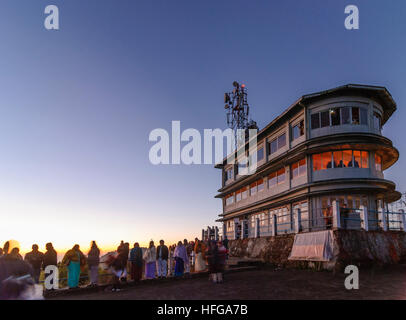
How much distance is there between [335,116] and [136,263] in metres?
15.2

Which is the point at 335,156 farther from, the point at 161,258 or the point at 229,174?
the point at 229,174

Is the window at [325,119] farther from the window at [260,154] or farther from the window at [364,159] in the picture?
the window at [260,154]

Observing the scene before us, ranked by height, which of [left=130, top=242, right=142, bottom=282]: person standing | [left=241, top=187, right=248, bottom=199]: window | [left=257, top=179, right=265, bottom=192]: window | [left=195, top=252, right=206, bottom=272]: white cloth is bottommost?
[left=195, top=252, right=206, bottom=272]: white cloth

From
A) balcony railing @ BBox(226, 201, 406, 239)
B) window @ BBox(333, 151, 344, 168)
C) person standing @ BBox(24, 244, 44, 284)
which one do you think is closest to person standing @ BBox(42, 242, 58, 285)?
person standing @ BBox(24, 244, 44, 284)

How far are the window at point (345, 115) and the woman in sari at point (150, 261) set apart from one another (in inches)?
556

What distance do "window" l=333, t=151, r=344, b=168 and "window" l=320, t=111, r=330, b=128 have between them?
1923 mm

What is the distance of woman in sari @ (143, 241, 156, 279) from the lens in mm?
14281

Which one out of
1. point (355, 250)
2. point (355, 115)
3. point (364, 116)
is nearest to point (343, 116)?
point (355, 115)

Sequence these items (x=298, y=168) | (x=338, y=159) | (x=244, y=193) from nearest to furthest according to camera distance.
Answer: (x=338, y=159) < (x=298, y=168) < (x=244, y=193)

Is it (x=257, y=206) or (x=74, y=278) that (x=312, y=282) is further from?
(x=257, y=206)

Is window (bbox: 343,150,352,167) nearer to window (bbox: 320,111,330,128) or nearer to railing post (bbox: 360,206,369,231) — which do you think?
window (bbox: 320,111,330,128)

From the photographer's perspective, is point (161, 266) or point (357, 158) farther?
point (357, 158)

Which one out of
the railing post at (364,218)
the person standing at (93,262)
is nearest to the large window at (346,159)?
the railing post at (364,218)

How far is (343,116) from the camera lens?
66.0ft
